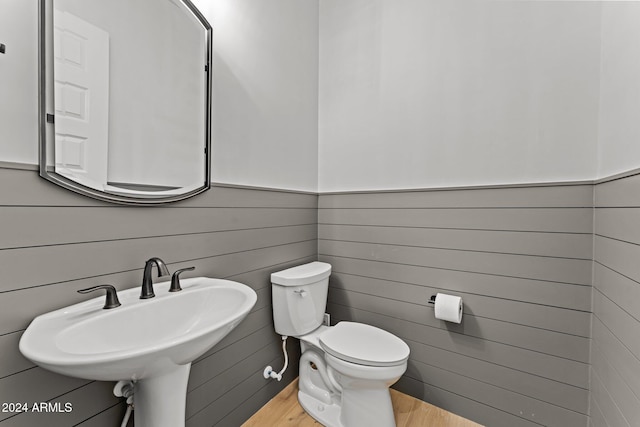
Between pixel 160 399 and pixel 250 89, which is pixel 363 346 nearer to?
pixel 160 399

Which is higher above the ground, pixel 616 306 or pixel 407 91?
pixel 407 91

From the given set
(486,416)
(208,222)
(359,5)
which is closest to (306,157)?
(208,222)

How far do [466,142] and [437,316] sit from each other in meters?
0.94

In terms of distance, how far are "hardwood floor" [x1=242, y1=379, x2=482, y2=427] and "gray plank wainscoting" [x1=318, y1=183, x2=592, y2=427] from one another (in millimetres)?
48

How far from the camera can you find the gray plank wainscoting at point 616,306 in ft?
2.91

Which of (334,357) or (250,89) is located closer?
(334,357)

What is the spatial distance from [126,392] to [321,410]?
101 centimetres

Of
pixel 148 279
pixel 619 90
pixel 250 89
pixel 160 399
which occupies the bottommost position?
pixel 160 399

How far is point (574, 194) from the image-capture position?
1.25m

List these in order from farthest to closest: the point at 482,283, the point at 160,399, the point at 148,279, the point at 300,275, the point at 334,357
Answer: the point at 300,275 → the point at 482,283 → the point at 334,357 → the point at 148,279 → the point at 160,399

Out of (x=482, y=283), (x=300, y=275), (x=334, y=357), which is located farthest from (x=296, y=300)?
(x=482, y=283)

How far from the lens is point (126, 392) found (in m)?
0.94

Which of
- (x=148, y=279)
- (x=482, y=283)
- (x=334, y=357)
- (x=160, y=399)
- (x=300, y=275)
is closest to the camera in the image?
(x=160, y=399)

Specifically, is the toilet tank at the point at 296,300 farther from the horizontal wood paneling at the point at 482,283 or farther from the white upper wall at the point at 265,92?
the white upper wall at the point at 265,92
